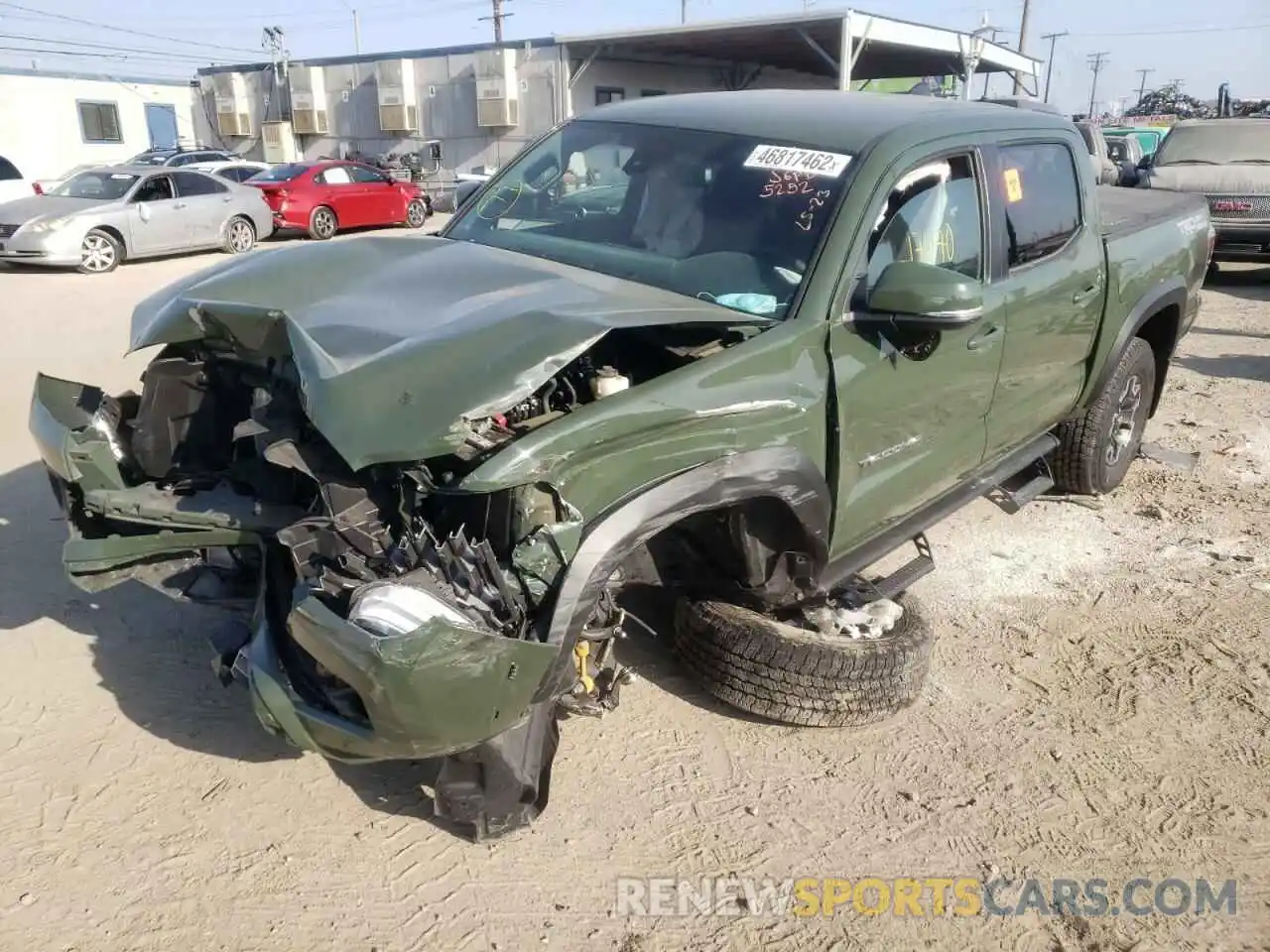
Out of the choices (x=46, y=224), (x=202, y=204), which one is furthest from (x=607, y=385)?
(x=202, y=204)

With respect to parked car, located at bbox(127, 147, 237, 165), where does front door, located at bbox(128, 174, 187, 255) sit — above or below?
below

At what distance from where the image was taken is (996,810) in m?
3.04

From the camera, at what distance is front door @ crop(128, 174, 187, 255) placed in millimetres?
13656

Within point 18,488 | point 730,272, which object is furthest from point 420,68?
point 730,272

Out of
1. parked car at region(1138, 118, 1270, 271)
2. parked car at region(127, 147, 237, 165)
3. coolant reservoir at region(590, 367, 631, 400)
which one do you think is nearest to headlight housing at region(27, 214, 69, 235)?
parked car at region(127, 147, 237, 165)

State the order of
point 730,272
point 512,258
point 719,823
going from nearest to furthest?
point 719,823
point 730,272
point 512,258

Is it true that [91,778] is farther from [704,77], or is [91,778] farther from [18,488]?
[704,77]

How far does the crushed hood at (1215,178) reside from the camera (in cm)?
1195

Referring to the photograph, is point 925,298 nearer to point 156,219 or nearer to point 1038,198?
point 1038,198

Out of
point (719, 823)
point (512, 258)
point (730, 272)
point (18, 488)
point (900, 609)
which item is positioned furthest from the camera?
point (18, 488)

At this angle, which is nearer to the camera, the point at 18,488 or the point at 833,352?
the point at 833,352

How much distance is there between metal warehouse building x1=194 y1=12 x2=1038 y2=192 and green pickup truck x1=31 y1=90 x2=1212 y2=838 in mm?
20441

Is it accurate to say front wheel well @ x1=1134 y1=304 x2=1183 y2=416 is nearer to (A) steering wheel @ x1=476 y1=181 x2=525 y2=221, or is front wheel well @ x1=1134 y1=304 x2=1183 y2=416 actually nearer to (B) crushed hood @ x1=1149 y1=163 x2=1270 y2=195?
(A) steering wheel @ x1=476 y1=181 x2=525 y2=221

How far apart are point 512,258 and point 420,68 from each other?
95.0 feet
